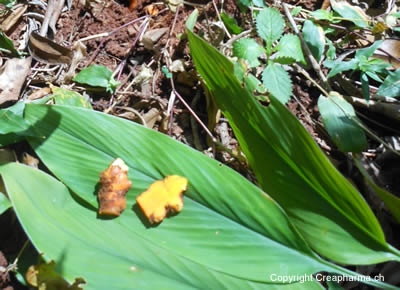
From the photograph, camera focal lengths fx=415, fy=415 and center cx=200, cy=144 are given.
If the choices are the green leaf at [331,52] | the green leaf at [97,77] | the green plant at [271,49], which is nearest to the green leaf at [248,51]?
Result: the green plant at [271,49]

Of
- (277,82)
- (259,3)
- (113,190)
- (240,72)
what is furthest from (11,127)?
(259,3)

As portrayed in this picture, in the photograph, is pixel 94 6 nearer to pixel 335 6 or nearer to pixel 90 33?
pixel 90 33

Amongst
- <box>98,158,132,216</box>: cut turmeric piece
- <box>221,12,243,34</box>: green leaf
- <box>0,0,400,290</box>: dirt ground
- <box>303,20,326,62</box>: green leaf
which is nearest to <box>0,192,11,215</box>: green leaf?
<box>98,158,132,216</box>: cut turmeric piece

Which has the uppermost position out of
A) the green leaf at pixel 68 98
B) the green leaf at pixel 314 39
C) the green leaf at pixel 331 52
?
the green leaf at pixel 314 39

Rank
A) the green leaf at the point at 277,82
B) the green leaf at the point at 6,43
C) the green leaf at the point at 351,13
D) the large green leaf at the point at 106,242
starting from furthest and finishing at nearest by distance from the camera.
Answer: the green leaf at the point at 351,13 < the green leaf at the point at 6,43 < the green leaf at the point at 277,82 < the large green leaf at the point at 106,242

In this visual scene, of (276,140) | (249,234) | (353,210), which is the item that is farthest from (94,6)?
(353,210)

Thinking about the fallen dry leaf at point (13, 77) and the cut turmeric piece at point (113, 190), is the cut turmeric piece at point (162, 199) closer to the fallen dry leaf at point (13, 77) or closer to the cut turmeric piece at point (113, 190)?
the cut turmeric piece at point (113, 190)
